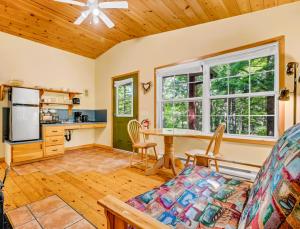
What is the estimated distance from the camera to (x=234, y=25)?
2.86 metres

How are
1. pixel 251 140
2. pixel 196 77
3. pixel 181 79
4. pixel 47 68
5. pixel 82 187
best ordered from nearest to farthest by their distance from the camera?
pixel 82 187
pixel 251 140
pixel 196 77
pixel 181 79
pixel 47 68

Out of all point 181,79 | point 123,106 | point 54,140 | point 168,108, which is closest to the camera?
point 181,79

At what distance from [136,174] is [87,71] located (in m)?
3.86

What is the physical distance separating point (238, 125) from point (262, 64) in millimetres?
1072

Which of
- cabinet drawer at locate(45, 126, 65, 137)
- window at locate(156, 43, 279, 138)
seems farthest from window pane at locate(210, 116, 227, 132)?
cabinet drawer at locate(45, 126, 65, 137)

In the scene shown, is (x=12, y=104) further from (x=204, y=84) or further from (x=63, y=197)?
(x=204, y=84)

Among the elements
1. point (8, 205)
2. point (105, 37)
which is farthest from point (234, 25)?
point (8, 205)

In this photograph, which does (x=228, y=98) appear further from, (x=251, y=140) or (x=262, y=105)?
(x=251, y=140)

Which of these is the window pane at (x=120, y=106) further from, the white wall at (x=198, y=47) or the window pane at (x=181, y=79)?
the window pane at (x=181, y=79)

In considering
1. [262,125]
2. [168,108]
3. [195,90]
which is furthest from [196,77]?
[262,125]

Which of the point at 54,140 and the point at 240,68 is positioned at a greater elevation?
the point at 240,68

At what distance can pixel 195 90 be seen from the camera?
3.45 metres

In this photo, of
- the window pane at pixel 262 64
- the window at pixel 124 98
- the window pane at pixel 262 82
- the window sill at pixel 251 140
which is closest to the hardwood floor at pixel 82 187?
the window sill at pixel 251 140

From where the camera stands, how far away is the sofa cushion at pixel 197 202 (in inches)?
39.3
